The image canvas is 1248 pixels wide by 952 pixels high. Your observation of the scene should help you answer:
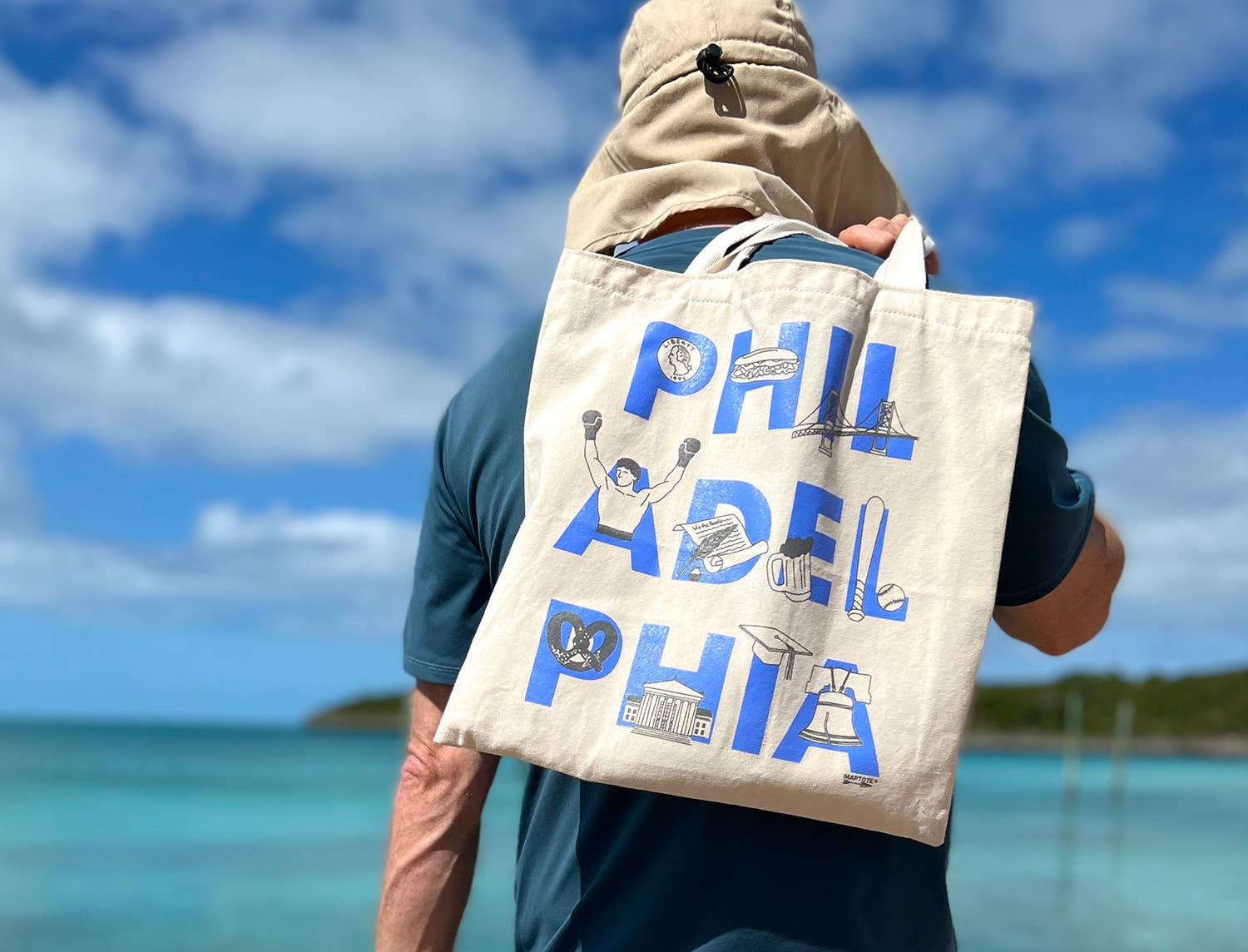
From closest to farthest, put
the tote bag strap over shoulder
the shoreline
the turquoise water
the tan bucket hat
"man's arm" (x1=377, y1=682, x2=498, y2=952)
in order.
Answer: the tote bag strap over shoulder < the tan bucket hat < "man's arm" (x1=377, y1=682, x2=498, y2=952) < the turquoise water < the shoreline

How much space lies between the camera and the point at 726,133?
1.39m

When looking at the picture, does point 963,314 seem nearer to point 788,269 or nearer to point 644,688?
point 788,269

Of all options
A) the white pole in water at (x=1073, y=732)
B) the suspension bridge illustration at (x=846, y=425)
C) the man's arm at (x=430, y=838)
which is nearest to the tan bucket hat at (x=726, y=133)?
the suspension bridge illustration at (x=846, y=425)

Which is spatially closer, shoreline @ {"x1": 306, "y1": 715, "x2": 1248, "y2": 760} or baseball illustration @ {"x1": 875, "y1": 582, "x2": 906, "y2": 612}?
baseball illustration @ {"x1": 875, "y1": 582, "x2": 906, "y2": 612}

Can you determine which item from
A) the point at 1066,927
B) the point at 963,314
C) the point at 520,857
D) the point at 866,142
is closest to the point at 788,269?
the point at 963,314

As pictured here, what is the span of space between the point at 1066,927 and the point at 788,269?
48.0ft

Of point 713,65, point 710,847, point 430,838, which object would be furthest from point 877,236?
point 430,838

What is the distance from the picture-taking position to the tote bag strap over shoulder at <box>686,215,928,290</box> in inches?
45.7

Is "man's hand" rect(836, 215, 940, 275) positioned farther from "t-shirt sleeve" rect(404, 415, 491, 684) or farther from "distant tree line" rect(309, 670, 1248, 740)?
"distant tree line" rect(309, 670, 1248, 740)

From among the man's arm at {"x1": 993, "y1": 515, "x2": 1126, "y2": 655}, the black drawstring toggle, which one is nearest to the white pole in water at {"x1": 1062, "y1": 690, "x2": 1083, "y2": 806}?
the man's arm at {"x1": 993, "y1": 515, "x2": 1126, "y2": 655}

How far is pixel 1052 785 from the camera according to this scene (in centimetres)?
5216

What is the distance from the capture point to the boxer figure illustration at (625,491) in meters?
1.12

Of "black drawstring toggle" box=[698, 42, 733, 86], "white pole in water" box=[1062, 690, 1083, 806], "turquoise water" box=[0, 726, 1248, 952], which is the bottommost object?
"turquoise water" box=[0, 726, 1248, 952]

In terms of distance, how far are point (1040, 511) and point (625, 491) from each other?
42 cm
